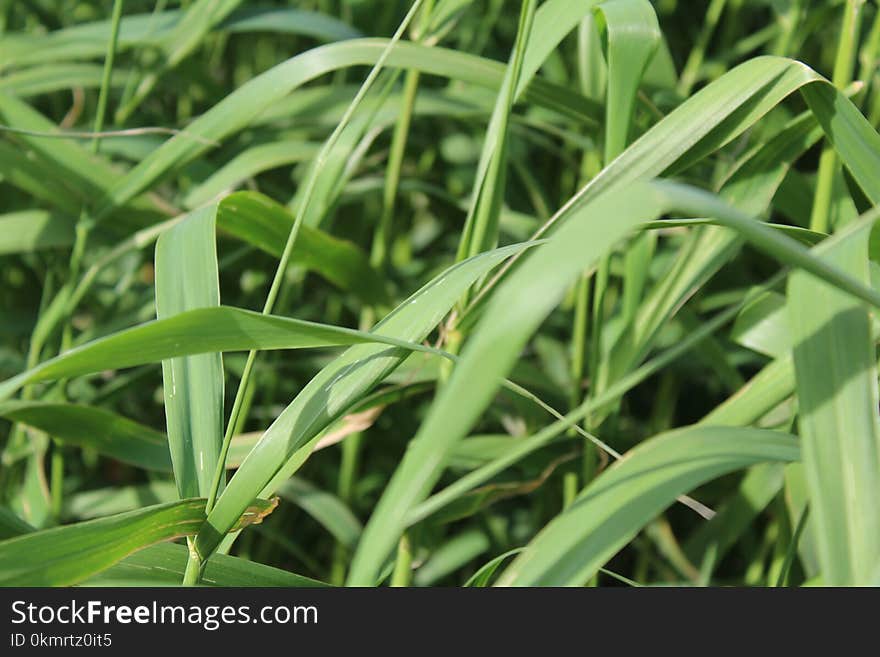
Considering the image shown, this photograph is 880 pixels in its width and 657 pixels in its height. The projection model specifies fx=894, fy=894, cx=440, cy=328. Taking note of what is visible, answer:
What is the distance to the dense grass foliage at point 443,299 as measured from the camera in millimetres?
361

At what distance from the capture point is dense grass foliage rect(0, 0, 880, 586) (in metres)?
0.36

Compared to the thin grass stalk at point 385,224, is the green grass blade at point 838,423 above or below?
below

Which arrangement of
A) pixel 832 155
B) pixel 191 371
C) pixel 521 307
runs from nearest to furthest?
pixel 521 307 → pixel 191 371 → pixel 832 155

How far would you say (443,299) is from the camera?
0.45m

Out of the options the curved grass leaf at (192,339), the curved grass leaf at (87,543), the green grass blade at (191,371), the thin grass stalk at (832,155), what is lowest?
the curved grass leaf at (87,543)

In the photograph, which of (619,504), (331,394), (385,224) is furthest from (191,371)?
(385,224)

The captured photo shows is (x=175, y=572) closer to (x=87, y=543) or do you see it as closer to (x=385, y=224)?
(x=87, y=543)

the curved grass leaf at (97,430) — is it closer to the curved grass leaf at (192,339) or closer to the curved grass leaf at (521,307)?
the curved grass leaf at (192,339)

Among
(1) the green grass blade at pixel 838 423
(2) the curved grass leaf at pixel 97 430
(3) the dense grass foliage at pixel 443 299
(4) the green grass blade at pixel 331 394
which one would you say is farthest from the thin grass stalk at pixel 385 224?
(1) the green grass blade at pixel 838 423

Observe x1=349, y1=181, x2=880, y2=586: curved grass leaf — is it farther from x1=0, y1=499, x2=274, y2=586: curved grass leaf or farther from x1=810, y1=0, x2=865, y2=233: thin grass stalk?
x1=810, y1=0, x2=865, y2=233: thin grass stalk
